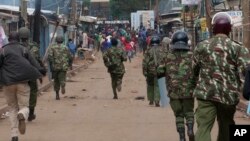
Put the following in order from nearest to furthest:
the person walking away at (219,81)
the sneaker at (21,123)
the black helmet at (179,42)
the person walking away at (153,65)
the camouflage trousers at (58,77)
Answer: the person walking away at (219,81)
the black helmet at (179,42)
the sneaker at (21,123)
the person walking away at (153,65)
the camouflage trousers at (58,77)

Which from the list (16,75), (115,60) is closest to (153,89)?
(115,60)

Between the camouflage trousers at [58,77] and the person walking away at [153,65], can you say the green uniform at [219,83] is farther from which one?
the camouflage trousers at [58,77]

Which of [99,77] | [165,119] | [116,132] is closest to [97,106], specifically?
[165,119]

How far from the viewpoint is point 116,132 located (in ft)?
42.6

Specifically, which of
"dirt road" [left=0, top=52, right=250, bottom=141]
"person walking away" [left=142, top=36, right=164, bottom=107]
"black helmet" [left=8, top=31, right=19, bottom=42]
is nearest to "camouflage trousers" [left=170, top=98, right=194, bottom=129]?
"dirt road" [left=0, top=52, right=250, bottom=141]

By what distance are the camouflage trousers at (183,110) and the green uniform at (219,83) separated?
7.12 feet

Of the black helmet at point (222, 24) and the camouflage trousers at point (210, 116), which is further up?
the black helmet at point (222, 24)

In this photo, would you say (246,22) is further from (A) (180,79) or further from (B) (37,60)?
(A) (180,79)

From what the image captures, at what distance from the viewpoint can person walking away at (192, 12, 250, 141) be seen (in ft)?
27.2

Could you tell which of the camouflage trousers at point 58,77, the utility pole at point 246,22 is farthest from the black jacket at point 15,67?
the camouflage trousers at point 58,77

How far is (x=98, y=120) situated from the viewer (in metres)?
15.0

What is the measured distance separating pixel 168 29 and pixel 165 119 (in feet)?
148

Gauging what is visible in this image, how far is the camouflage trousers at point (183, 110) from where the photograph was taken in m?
10.6

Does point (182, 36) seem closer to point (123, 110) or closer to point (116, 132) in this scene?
point (116, 132)
